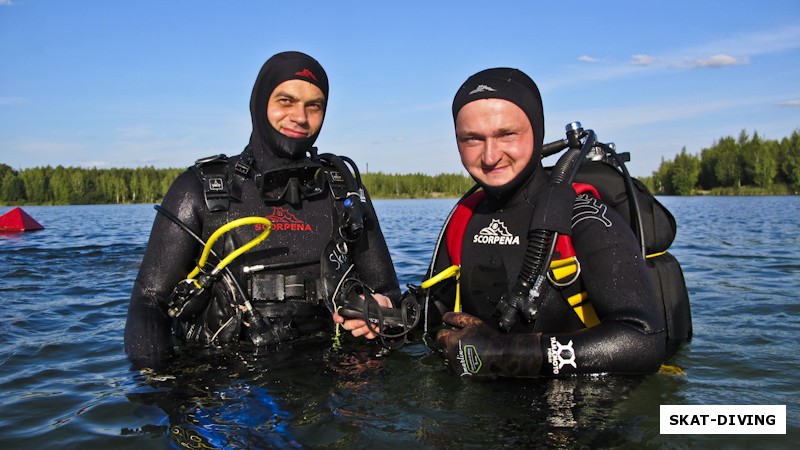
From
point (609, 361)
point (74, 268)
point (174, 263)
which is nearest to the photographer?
point (609, 361)

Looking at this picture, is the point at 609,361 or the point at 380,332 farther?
the point at 380,332

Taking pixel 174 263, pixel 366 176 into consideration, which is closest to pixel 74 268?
pixel 174 263

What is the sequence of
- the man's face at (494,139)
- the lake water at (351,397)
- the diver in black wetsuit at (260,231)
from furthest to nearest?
the diver in black wetsuit at (260,231), the man's face at (494,139), the lake water at (351,397)

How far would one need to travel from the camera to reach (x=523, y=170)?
3.29 m

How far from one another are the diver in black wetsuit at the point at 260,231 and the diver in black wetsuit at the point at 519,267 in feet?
2.60

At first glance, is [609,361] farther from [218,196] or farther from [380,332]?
[218,196]

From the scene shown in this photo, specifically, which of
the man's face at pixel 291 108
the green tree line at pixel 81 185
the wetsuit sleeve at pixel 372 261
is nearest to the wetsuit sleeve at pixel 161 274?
the man's face at pixel 291 108

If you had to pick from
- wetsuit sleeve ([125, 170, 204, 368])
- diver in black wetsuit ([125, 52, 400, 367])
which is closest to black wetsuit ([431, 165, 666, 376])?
diver in black wetsuit ([125, 52, 400, 367])

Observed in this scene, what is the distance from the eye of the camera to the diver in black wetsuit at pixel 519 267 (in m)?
2.90

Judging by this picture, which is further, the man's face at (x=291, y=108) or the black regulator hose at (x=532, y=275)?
the man's face at (x=291, y=108)

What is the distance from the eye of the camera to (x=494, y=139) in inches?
126

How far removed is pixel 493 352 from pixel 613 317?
24.3 inches

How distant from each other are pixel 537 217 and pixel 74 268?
900 cm

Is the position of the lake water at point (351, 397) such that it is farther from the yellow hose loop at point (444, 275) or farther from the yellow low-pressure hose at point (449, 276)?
the yellow hose loop at point (444, 275)
